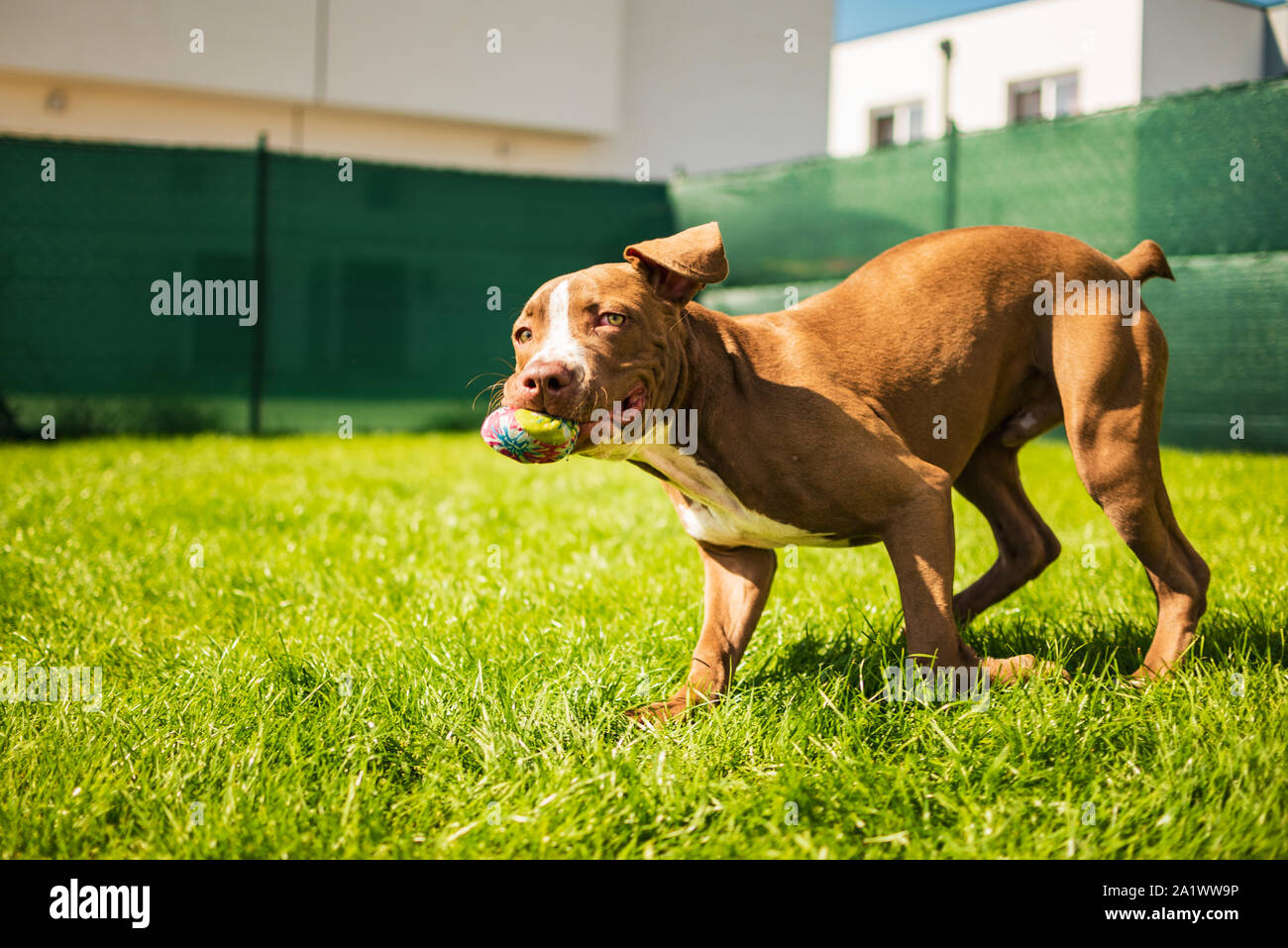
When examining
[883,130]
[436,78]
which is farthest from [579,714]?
[883,130]

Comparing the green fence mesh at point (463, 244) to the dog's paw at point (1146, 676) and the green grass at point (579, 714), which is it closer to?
the green grass at point (579, 714)

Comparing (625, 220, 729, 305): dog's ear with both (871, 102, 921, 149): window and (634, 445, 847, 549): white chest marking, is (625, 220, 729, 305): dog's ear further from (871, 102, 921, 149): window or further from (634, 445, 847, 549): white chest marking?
(871, 102, 921, 149): window

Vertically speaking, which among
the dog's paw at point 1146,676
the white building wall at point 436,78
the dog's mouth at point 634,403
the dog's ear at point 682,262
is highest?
the white building wall at point 436,78

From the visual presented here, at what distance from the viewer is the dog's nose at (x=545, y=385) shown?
2559mm

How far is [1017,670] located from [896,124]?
18599 millimetres

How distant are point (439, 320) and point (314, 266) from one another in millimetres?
1288

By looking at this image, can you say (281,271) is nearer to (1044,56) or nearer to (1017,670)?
(1017,670)

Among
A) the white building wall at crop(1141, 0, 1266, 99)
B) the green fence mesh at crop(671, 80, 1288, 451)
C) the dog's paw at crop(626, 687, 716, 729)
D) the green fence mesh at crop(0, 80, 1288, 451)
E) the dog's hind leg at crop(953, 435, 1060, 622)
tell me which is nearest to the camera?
the dog's paw at crop(626, 687, 716, 729)

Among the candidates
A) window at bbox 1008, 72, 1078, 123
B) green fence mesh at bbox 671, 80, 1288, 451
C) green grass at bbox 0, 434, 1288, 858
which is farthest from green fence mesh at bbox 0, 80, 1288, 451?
window at bbox 1008, 72, 1078, 123

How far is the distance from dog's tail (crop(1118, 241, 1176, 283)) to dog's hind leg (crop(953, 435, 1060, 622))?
67 centimetres

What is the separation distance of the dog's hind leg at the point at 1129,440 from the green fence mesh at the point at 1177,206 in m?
5.16

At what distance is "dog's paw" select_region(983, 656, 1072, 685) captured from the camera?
3184mm

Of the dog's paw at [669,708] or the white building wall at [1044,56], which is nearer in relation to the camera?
the dog's paw at [669,708]

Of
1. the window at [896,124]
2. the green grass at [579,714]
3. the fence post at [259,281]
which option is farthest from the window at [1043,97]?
the green grass at [579,714]
